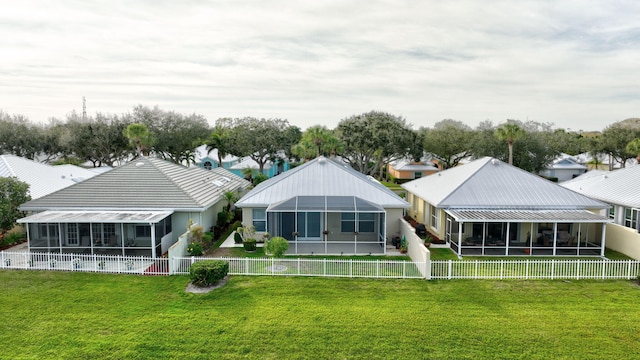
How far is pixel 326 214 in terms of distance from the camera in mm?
22250

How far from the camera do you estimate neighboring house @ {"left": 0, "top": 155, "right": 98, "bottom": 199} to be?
86.0ft

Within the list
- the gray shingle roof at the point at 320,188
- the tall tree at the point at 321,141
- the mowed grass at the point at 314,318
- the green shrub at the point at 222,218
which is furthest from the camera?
the tall tree at the point at 321,141

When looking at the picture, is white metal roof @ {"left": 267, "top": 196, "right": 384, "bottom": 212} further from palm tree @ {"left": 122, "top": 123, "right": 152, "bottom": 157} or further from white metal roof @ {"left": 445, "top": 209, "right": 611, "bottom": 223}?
palm tree @ {"left": 122, "top": 123, "right": 152, "bottom": 157}

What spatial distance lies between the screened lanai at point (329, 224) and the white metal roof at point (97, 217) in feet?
19.6

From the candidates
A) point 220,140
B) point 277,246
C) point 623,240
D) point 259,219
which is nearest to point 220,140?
point 220,140

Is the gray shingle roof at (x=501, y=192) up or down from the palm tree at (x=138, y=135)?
down

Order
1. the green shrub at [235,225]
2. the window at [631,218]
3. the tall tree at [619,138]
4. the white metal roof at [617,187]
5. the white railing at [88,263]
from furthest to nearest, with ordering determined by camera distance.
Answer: the tall tree at [619,138], the green shrub at [235,225], the white metal roof at [617,187], the window at [631,218], the white railing at [88,263]

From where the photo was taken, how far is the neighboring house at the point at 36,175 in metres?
26.2

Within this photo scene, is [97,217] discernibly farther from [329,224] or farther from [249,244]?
[329,224]

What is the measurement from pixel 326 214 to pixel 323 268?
16.2 ft

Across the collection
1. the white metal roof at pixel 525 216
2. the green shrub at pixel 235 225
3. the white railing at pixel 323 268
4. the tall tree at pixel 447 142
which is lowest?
the green shrub at pixel 235 225

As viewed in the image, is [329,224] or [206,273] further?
[329,224]

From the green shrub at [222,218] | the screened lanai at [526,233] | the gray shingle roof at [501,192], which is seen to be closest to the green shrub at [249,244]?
the green shrub at [222,218]

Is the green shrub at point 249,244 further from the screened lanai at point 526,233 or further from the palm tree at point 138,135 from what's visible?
the palm tree at point 138,135
